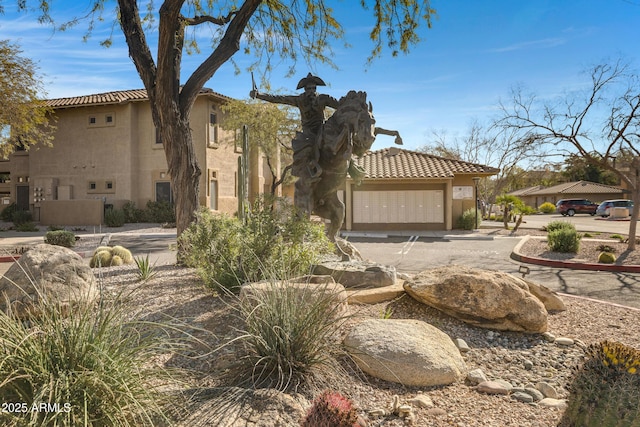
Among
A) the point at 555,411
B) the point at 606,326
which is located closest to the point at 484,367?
the point at 555,411

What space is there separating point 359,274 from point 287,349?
2667 millimetres

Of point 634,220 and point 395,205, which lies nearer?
point 634,220

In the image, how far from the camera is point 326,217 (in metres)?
7.30

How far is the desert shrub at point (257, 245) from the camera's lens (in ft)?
18.0

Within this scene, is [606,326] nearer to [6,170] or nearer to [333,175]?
[333,175]

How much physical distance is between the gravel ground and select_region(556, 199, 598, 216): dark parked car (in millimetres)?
44488

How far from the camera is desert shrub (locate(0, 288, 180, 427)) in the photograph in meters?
2.18

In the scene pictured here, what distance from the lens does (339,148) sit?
646 cm

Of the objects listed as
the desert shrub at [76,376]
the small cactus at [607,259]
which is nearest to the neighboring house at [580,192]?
the small cactus at [607,259]

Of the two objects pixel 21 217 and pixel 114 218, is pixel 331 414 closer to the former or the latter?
pixel 114 218

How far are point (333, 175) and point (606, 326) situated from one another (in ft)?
14.4

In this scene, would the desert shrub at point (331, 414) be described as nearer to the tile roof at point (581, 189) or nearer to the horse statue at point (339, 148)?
the horse statue at point (339, 148)

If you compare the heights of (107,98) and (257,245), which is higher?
(107,98)

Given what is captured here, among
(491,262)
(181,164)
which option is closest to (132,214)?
(181,164)
